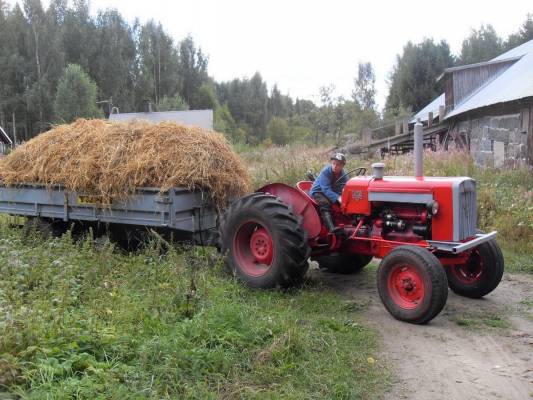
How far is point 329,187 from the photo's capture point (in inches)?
254

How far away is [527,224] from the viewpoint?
8.47m

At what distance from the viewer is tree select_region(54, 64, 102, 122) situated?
36219 millimetres

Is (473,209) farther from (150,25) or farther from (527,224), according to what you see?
(150,25)

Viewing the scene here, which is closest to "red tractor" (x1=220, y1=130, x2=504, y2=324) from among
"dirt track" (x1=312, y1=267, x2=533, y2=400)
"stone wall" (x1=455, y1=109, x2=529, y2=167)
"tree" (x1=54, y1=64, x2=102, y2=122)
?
"dirt track" (x1=312, y1=267, x2=533, y2=400)

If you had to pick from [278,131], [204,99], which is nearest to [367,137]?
[278,131]

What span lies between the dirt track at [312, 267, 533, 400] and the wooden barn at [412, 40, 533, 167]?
7.47m

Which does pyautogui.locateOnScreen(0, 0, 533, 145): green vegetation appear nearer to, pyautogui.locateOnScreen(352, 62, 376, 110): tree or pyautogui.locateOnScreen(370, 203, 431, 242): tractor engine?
pyautogui.locateOnScreen(352, 62, 376, 110): tree

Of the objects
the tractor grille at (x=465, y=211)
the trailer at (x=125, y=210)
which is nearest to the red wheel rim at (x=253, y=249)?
the trailer at (x=125, y=210)

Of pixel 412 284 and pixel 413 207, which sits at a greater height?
pixel 413 207

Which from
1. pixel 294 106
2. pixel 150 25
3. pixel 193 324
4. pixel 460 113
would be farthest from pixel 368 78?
pixel 193 324

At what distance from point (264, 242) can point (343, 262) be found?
1.32 meters

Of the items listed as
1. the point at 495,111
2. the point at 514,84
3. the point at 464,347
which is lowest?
the point at 464,347

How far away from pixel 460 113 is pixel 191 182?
13.7 meters

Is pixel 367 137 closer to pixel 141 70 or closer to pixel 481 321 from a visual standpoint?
pixel 481 321
